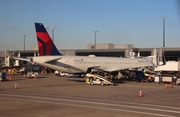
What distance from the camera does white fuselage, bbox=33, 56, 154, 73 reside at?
4703cm

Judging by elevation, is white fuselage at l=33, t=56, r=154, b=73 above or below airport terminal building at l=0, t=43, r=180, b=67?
below

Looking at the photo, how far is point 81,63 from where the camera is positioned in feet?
168

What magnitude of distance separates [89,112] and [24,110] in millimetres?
4397

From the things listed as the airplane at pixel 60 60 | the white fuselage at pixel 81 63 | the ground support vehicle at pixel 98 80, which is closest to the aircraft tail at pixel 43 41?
the airplane at pixel 60 60

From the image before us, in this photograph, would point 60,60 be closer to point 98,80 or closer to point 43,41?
point 43,41

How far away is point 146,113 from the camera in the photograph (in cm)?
1883

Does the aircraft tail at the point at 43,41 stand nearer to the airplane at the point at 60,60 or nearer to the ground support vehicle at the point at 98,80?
the airplane at the point at 60,60

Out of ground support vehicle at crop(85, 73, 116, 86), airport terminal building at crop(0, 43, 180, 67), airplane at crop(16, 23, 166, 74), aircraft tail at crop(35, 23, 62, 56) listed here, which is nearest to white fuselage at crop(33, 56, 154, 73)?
airplane at crop(16, 23, 166, 74)

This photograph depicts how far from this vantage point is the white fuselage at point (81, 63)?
47.0 m

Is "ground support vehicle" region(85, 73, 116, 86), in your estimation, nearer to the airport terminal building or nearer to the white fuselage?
the white fuselage

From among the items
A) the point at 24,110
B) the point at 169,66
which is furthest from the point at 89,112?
the point at 169,66

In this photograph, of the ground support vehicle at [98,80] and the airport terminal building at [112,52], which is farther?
the airport terminal building at [112,52]

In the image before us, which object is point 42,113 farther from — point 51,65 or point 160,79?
point 160,79

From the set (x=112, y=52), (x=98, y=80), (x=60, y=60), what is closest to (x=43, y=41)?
(x=60, y=60)
